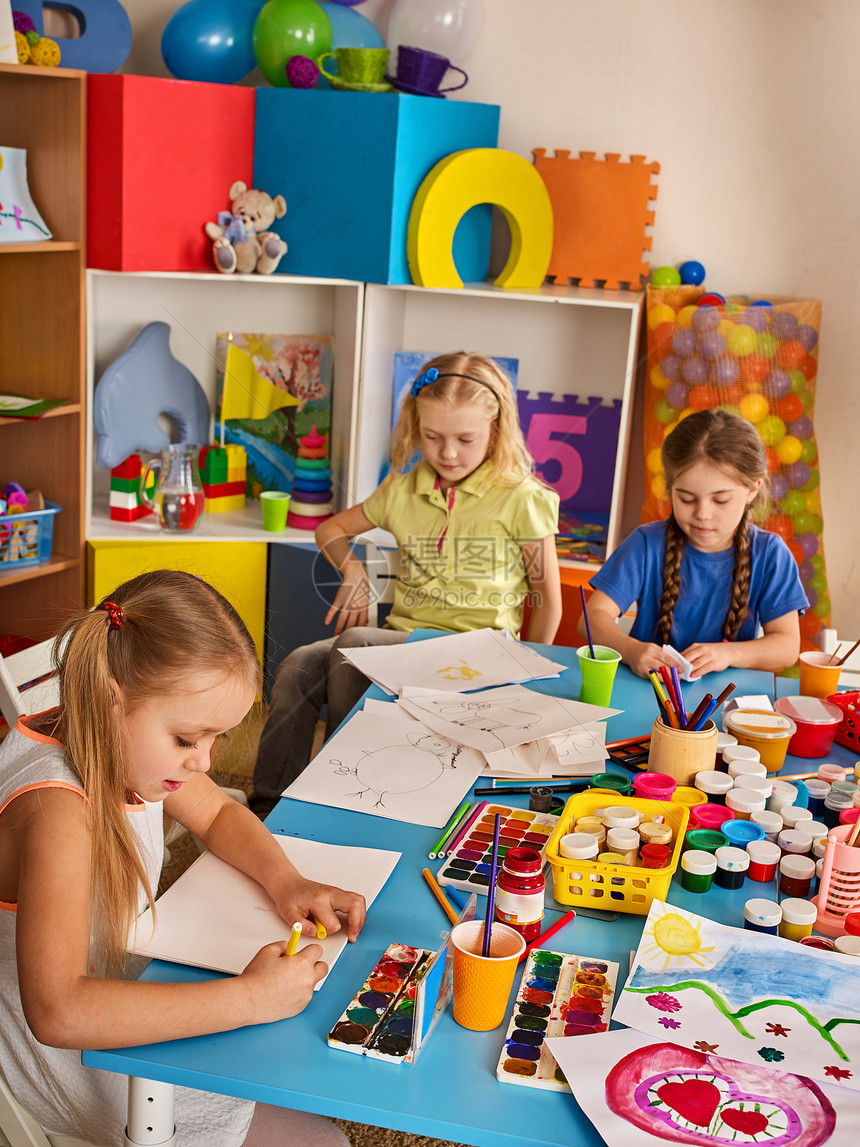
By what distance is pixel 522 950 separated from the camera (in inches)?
31.0

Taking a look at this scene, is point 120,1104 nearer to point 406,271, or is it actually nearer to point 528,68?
point 406,271

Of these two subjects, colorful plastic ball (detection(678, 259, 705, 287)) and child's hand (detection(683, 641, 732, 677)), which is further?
colorful plastic ball (detection(678, 259, 705, 287))

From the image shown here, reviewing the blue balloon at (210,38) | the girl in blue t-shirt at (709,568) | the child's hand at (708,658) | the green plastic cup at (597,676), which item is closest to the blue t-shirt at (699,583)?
the girl in blue t-shirt at (709,568)

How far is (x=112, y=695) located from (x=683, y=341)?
1838 millimetres

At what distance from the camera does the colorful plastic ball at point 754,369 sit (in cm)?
237

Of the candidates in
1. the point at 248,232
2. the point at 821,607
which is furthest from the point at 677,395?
the point at 248,232

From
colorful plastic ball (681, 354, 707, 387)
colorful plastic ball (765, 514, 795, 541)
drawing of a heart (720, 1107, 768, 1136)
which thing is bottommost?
drawing of a heart (720, 1107, 768, 1136)

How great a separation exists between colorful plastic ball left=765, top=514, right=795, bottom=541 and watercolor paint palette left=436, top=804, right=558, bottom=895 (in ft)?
5.01

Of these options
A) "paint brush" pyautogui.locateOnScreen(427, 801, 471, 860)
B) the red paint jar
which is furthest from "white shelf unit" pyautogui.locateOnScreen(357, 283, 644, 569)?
the red paint jar

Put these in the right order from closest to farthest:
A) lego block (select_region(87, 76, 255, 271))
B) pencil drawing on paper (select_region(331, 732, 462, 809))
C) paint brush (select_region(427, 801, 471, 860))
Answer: paint brush (select_region(427, 801, 471, 860)) < pencil drawing on paper (select_region(331, 732, 462, 809)) < lego block (select_region(87, 76, 255, 271))

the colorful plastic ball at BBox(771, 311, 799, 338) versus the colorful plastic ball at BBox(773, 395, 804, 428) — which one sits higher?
the colorful plastic ball at BBox(771, 311, 799, 338)

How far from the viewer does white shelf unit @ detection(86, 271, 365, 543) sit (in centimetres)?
240

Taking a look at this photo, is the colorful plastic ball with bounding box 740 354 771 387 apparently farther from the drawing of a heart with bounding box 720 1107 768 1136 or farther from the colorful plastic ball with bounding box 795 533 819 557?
the drawing of a heart with bounding box 720 1107 768 1136

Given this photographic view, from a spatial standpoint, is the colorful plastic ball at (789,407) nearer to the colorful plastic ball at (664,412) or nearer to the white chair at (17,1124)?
the colorful plastic ball at (664,412)
